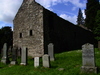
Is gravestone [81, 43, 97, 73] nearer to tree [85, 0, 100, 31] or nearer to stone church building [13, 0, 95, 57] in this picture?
stone church building [13, 0, 95, 57]

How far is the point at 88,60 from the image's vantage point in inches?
305

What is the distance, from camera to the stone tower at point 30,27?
19.4 metres

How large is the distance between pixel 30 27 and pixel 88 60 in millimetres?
14259

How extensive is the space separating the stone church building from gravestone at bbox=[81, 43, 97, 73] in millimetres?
11253

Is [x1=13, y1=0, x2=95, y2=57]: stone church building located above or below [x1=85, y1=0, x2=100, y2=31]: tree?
below

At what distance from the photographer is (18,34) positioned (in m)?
22.4

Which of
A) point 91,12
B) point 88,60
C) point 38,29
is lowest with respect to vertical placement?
point 88,60

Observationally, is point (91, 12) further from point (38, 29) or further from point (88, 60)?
point (88, 60)

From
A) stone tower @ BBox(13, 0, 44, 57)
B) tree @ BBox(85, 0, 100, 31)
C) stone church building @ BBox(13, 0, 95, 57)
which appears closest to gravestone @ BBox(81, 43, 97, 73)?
stone church building @ BBox(13, 0, 95, 57)

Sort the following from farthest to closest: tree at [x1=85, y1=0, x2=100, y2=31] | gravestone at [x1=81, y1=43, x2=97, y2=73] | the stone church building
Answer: tree at [x1=85, y1=0, x2=100, y2=31] < the stone church building < gravestone at [x1=81, y1=43, x2=97, y2=73]

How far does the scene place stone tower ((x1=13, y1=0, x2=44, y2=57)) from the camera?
19375 millimetres

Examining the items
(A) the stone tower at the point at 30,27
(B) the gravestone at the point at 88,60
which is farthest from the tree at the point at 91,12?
(B) the gravestone at the point at 88,60

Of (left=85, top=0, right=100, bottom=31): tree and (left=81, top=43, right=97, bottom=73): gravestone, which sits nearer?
(left=81, top=43, right=97, bottom=73): gravestone

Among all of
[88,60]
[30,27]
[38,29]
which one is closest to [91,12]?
[38,29]
